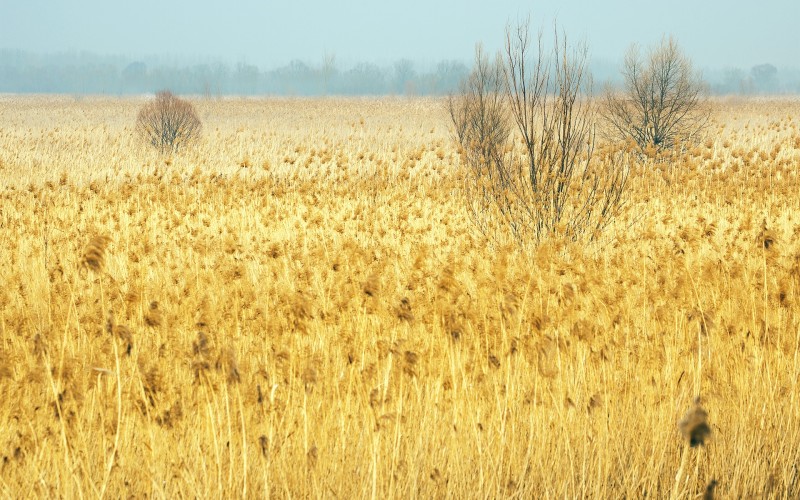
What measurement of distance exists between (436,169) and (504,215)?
13.4 meters

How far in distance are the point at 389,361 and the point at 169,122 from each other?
2708 centimetres

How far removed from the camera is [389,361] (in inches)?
128

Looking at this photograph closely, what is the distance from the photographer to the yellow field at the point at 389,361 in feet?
12.2

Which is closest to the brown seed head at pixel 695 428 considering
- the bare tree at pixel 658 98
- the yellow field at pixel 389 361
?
the yellow field at pixel 389 361

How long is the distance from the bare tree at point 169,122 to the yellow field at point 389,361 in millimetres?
14992

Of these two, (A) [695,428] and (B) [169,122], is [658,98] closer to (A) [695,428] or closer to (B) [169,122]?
(B) [169,122]

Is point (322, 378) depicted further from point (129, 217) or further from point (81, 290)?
point (129, 217)

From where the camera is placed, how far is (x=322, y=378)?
5008mm

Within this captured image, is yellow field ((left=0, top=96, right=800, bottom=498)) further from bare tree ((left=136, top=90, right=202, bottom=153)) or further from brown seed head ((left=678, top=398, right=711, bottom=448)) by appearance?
bare tree ((left=136, top=90, right=202, bottom=153))

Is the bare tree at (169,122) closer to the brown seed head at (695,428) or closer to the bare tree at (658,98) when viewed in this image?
the bare tree at (658,98)

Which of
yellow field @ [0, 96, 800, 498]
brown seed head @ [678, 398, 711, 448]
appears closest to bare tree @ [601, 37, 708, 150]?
yellow field @ [0, 96, 800, 498]

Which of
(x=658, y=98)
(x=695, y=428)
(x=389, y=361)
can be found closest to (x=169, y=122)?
(x=658, y=98)

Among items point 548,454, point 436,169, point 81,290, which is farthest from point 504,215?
point 436,169

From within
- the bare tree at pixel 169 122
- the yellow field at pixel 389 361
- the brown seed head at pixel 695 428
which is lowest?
the yellow field at pixel 389 361
